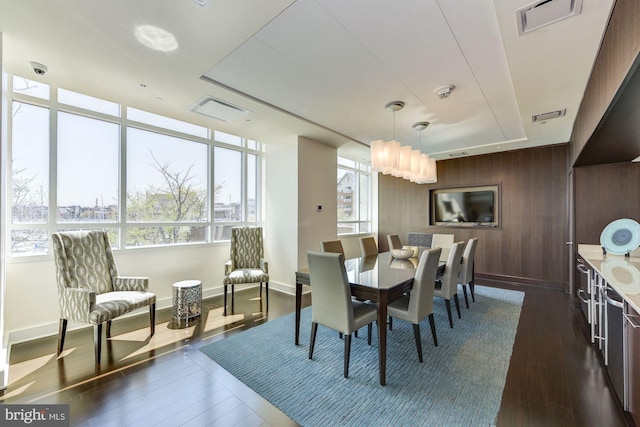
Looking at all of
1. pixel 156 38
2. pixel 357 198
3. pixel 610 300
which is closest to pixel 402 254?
pixel 610 300

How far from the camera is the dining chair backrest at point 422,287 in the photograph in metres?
2.34

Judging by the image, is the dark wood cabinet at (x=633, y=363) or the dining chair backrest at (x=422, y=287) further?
the dining chair backrest at (x=422, y=287)

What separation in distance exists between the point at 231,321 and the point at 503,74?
3952mm

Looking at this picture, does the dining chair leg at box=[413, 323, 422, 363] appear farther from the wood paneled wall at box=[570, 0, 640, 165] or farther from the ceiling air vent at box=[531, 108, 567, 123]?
the ceiling air vent at box=[531, 108, 567, 123]

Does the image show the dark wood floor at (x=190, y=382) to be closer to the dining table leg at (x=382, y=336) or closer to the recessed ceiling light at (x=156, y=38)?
Answer: the dining table leg at (x=382, y=336)

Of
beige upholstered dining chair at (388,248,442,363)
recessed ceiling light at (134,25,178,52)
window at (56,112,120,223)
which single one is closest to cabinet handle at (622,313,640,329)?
beige upholstered dining chair at (388,248,442,363)

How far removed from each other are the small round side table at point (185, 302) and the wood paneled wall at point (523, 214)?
201 inches

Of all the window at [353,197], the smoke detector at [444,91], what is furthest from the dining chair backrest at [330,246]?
the window at [353,197]

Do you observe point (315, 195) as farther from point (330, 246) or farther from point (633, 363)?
point (633, 363)

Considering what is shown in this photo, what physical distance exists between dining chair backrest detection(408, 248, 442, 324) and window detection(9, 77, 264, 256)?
3.26m

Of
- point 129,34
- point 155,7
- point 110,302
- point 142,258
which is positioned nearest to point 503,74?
point 155,7

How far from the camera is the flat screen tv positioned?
5477mm

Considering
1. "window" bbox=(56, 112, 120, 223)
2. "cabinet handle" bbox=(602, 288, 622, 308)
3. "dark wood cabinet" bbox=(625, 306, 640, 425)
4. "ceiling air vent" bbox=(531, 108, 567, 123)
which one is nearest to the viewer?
"dark wood cabinet" bbox=(625, 306, 640, 425)

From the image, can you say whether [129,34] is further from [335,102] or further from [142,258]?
[142,258]
